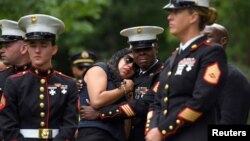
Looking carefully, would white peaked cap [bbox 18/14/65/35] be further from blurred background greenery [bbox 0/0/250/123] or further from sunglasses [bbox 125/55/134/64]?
blurred background greenery [bbox 0/0/250/123]

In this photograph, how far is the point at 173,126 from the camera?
838 cm

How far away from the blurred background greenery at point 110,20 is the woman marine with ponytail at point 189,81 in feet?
5.56

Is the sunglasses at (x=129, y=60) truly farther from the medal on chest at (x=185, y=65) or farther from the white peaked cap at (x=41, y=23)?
the medal on chest at (x=185, y=65)

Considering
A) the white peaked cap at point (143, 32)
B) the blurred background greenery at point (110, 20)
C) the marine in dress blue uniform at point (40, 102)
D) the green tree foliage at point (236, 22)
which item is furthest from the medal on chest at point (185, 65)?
the green tree foliage at point (236, 22)

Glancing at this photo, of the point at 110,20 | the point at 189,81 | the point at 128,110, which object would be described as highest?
the point at 189,81

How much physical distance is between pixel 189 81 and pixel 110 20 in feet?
94.7

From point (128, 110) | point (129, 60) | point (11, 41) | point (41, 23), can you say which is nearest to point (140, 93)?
point (128, 110)

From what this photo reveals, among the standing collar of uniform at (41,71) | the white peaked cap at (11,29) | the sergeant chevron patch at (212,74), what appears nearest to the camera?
the sergeant chevron patch at (212,74)

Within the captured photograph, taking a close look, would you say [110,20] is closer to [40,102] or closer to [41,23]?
[41,23]

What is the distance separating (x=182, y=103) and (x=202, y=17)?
86 cm

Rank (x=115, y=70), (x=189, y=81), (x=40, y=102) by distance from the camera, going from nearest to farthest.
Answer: (x=189, y=81), (x=40, y=102), (x=115, y=70)

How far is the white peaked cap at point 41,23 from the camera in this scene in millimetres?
9594

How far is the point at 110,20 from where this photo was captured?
37156 millimetres

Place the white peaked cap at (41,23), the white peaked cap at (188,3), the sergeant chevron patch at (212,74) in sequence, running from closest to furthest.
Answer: the sergeant chevron patch at (212,74)
the white peaked cap at (188,3)
the white peaked cap at (41,23)
